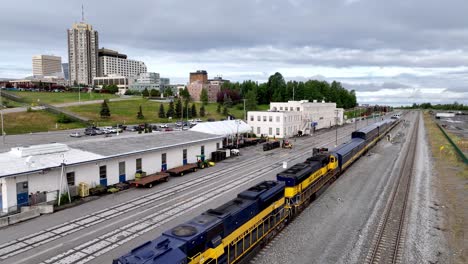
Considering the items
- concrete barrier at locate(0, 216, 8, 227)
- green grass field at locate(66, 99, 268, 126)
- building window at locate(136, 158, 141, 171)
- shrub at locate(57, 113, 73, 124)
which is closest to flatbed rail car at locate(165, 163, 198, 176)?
building window at locate(136, 158, 141, 171)

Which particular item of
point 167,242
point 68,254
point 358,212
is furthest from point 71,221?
point 358,212

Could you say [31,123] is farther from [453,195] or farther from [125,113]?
[453,195]

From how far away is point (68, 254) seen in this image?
66.6ft

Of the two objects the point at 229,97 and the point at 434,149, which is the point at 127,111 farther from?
the point at 434,149

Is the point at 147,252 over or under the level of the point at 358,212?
over

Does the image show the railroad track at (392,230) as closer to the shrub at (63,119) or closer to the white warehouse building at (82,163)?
the white warehouse building at (82,163)

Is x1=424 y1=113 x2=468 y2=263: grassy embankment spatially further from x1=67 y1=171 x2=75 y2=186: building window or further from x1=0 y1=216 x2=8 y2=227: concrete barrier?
x1=67 y1=171 x2=75 y2=186: building window

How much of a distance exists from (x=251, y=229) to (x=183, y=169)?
81.1ft

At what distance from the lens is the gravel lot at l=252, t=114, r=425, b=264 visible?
2031 centimetres

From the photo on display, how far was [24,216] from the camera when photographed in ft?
85.7

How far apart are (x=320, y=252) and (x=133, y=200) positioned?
62.7 feet

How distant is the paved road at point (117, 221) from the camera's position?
20.7 m

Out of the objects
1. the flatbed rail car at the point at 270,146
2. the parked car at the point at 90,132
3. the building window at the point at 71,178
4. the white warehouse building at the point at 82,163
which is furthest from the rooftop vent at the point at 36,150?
the parked car at the point at 90,132

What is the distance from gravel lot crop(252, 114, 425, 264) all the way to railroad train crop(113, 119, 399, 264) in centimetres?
100
